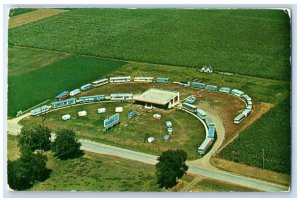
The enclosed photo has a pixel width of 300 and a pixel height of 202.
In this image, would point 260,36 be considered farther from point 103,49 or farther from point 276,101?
point 103,49

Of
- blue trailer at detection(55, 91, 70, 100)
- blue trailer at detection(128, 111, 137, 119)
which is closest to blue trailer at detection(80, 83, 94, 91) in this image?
blue trailer at detection(55, 91, 70, 100)

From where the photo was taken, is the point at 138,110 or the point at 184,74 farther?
the point at 184,74

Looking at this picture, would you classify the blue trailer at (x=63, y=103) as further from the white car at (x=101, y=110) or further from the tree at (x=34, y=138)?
the tree at (x=34, y=138)

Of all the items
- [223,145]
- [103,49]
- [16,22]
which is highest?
[16,22]

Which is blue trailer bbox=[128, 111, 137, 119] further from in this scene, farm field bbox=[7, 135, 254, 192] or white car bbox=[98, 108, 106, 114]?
farm field bbox=[7, 135, 254, 192]

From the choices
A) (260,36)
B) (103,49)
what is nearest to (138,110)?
(103,49)
